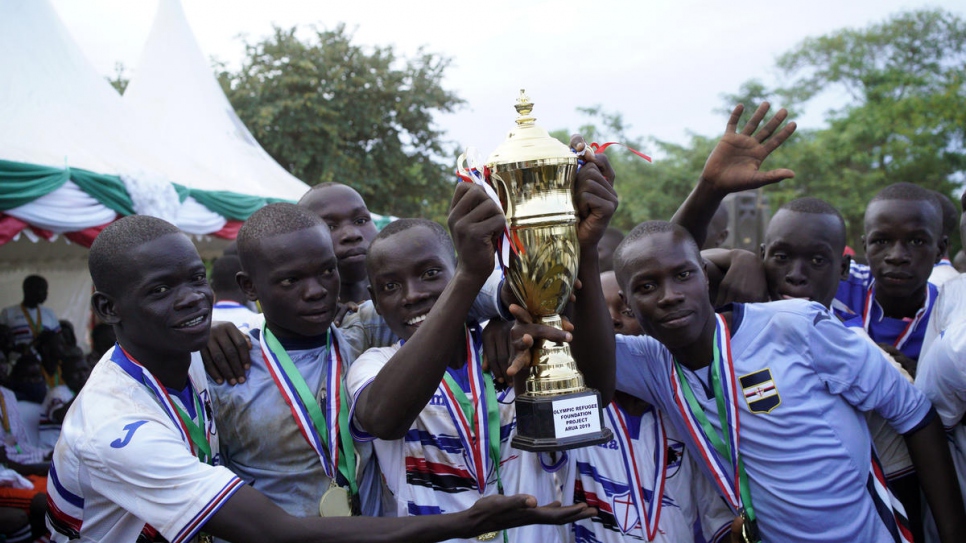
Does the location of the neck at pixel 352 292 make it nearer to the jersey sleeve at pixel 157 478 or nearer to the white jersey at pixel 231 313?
the white jersey at pixel 231 313

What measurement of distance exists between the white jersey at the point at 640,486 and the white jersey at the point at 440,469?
0.19m

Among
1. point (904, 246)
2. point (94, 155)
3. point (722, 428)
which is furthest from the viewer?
point (94, 155)

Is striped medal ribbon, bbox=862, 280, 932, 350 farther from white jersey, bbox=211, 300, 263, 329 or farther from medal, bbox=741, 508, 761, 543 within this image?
white jersey, bbox=211, 300, 263, 329

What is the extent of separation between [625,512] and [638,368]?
0.51 m

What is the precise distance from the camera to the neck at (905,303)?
135 inches

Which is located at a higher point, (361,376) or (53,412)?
(361,376)

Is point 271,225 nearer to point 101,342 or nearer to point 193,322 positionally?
point 193,322

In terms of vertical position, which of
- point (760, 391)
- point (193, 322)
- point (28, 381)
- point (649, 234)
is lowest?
point (28, 381)

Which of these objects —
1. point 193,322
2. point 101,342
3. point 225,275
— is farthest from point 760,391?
point 101,342

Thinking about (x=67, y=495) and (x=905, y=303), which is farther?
(x=905, y=303)

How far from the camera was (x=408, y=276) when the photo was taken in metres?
2.39

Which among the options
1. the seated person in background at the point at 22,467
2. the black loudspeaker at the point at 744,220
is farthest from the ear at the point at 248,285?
the black loudspeaker at the point at 744,220

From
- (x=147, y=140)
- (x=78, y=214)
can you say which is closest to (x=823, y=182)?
(x=147, y=140)

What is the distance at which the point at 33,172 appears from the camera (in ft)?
19.3
